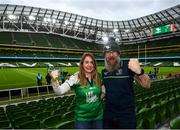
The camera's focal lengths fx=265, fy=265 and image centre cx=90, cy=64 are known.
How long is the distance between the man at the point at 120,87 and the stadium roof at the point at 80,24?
6524 cm

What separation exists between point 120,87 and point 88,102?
55cm

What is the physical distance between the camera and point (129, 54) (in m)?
84.3

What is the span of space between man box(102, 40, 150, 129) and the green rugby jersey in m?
0.19

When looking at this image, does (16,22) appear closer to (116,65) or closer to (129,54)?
(129,54)

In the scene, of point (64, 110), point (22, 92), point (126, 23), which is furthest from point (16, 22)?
point (64, 110)

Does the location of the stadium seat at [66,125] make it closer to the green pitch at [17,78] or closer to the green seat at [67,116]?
the green seat at [67,116]

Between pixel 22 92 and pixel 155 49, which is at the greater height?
pixel 155 49

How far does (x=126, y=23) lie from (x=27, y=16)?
104 feet

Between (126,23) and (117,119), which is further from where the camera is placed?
(126,23)

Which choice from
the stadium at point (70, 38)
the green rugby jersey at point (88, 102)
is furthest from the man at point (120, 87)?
the stadium at point (70, 38)

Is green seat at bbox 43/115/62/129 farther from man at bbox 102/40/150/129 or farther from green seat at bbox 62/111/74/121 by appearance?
man at bbox 102/40/150/129

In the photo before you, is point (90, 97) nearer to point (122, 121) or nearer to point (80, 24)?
point (122, 121)

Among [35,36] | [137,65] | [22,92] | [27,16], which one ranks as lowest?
[22,92]

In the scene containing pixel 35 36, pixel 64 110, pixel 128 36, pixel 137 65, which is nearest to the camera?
pixel 137 65
